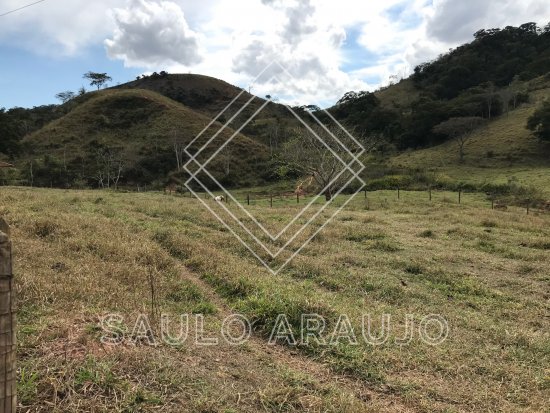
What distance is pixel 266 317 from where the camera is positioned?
22.0 feet

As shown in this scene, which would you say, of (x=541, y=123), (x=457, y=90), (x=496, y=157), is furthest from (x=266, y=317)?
(x=457, y=90)

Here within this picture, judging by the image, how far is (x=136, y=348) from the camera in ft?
16.0

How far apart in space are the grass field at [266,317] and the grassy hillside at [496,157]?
29699 millimetres

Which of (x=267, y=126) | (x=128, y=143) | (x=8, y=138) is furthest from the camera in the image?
(x=267, y=126)

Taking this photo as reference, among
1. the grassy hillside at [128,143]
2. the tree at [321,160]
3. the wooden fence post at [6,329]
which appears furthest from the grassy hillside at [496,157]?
the wooden fence post at [6,329]

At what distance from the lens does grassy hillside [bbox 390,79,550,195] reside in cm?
4075

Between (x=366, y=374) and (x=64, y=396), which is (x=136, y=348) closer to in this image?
(x=64, y=396)

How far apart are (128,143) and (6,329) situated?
211 ft

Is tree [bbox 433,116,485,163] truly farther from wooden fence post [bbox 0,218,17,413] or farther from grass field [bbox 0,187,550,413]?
wooden fence post [bbox 0,218,17,413]

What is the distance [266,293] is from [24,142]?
63996 millimetres

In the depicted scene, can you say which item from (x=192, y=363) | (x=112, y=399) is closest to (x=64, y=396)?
(x=112, y=399)

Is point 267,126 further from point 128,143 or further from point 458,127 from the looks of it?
point 458,127

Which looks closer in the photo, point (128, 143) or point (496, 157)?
point (496, 157)

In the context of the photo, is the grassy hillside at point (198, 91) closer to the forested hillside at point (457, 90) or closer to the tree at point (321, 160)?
the forested hillside at point (457, 90)
